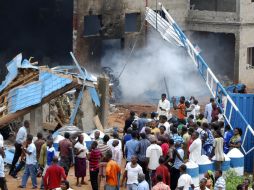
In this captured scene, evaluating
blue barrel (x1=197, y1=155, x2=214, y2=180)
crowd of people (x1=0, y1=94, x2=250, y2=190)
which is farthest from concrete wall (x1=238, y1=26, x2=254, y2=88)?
blue barrel (x1=197, y1=155, x2=214, y2=180)

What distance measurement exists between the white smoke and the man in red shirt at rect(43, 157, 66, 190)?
14392mm

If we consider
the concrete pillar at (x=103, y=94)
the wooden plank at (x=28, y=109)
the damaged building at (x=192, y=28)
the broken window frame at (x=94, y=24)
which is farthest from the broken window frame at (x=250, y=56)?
the wooden plank at (x=28, y=109)

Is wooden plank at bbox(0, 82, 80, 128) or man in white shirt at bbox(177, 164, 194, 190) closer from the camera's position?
man in white shirt at bbox(177, 164, 194, 190)

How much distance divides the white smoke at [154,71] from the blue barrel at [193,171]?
41.8ft

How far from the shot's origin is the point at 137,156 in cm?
2089

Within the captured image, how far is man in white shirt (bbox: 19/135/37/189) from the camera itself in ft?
68.1

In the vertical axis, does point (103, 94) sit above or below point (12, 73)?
below

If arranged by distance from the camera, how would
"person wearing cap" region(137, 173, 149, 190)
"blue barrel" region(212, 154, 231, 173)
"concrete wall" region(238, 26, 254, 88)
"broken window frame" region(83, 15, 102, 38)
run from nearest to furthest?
"person wearing cap" region(137, 173, 149, 190), "blue barrel" region(212, 154, 231, 173), "broken window frame" region(83, 15, 102, 38), "concrete wall" region(238, 26, 254, 88)

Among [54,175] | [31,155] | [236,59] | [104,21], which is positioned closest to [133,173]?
[54,175]

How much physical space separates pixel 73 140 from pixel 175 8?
15.7 metres

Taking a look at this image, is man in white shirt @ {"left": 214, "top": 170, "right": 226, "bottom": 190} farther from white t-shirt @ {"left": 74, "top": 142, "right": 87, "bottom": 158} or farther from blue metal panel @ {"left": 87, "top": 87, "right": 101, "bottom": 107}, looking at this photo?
blue metal panel @ {"left": 87, "top": 87, "right": 101, "bottom": 107}

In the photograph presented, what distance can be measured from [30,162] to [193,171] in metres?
3.75

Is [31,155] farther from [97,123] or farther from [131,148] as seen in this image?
[97,123]

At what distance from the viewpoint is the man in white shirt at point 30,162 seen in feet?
68.1
